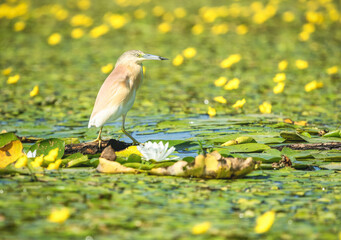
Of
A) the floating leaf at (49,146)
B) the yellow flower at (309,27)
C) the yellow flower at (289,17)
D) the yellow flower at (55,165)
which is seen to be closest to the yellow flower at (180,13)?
the yellow flower at (289,17)

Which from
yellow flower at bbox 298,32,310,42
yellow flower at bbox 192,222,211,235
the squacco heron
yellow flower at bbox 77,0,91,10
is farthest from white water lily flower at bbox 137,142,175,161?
yellow flower at bbox 77,0,91,10

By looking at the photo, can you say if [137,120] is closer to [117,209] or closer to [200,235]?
[117,209]

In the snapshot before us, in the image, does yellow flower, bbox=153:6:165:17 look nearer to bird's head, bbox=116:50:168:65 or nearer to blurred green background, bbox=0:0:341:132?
blurred green background, bbox=0:0:341:132

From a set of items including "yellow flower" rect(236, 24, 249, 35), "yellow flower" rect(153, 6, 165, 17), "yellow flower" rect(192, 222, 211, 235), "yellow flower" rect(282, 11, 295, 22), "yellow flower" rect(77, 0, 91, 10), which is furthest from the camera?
"yellow flower" rect(77, 0, 91, 10)

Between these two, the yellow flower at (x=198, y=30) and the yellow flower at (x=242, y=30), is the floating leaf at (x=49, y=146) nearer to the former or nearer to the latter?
the yellow flower at (x=198, y=30)

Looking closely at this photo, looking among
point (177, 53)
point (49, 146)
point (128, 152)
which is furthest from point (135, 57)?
point (177, 53)

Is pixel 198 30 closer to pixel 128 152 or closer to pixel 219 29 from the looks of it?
pixel 219 29

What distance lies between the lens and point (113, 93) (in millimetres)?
4695

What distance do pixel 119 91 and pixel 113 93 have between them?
0.18 ft

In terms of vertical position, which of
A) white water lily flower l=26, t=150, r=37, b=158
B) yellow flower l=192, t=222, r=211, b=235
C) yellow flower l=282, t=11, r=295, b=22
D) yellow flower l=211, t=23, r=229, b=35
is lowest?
yellow flower l=192, t=222, r=211, b=235

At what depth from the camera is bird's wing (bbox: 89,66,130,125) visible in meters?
4.64

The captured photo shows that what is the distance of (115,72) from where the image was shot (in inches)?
195

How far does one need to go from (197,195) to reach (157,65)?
19.9 ft

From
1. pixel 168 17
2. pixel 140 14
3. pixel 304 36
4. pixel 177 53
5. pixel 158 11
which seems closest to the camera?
pixel 177 53
